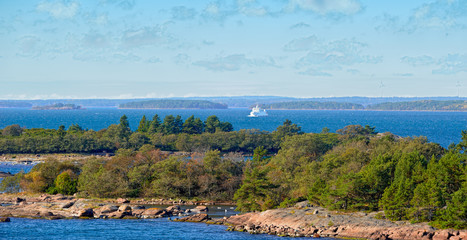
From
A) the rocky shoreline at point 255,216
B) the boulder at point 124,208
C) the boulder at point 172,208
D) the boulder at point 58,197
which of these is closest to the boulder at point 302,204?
the rocky shoreline at point 255,216

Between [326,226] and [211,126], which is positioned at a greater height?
[211,126]

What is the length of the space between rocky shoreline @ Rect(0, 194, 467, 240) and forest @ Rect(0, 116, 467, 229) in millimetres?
1724

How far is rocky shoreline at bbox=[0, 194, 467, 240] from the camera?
175 feet

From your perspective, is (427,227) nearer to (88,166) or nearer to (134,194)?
(134,194)

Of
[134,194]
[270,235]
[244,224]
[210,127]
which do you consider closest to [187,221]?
[244,224]

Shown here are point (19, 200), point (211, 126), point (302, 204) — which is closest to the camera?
point (302, 204)

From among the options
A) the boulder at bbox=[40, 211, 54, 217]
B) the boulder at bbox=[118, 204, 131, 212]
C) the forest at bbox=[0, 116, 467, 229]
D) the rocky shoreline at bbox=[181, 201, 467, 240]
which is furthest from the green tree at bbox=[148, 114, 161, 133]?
the rocky shoreline at bbox=[181, 201, 467, 240]

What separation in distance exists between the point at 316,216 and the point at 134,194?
28.6 metres

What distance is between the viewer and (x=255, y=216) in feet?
203

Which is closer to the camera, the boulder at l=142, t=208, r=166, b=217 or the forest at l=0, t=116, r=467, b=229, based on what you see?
the forest at l=0, t=116, r=467, b=229

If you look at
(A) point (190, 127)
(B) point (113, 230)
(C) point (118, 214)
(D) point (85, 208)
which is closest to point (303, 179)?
(C) point (118, 214)

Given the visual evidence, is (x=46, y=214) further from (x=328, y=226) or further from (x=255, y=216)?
(x=328, y=226)

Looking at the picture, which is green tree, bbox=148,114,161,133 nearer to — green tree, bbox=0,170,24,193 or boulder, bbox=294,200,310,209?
green tree, bbox=0,170,24,193

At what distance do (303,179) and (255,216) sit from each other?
11590mm
